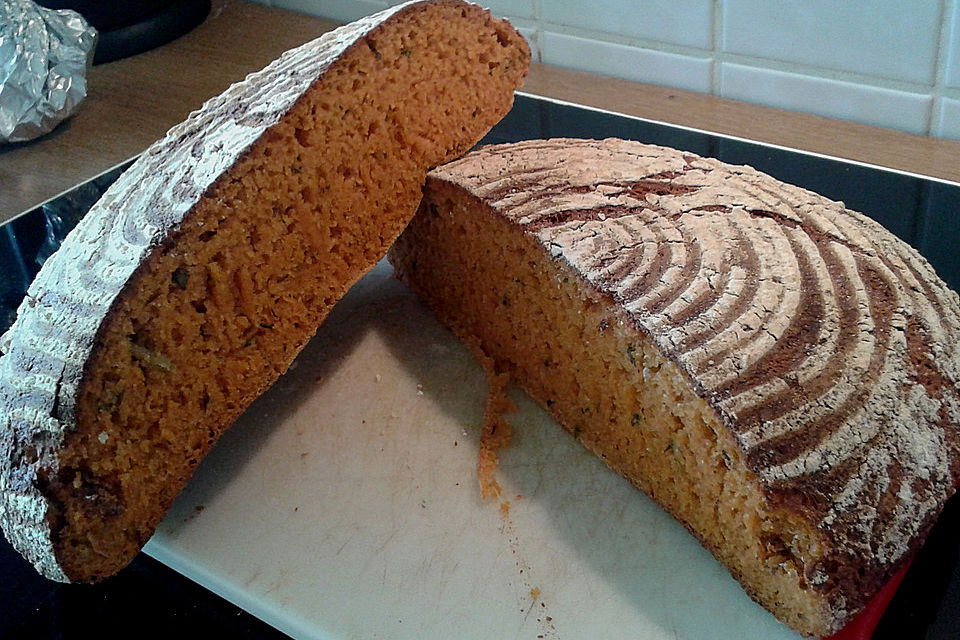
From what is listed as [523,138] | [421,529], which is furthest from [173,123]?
[421,529]

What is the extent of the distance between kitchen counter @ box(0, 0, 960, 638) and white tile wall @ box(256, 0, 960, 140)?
38mm

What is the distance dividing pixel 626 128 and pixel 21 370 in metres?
1.20

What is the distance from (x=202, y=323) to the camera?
116 centimetres

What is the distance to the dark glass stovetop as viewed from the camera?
992 millimetres

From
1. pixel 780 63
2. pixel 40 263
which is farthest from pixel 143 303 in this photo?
pixel 780 63

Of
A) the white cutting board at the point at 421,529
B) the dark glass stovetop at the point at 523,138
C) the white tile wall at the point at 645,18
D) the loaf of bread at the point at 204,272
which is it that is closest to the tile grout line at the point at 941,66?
the dark glass stovetop at the point at 523,138

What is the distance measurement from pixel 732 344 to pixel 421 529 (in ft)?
1.56

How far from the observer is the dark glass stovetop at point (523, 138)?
0.99 m

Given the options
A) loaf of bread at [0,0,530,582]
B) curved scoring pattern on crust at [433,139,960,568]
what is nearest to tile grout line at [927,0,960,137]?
curved scoring pattern on crust at [433,139,960,568]

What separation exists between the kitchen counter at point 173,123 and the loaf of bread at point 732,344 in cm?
15

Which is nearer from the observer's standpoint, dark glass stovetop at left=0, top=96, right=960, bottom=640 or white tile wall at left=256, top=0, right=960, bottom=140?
dark glass stovetop at left=0, top=96, right=960, bottom=640

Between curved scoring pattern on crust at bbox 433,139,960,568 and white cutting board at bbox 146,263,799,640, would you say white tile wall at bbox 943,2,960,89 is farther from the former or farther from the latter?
white cutting board at bbox 146,263,799,640

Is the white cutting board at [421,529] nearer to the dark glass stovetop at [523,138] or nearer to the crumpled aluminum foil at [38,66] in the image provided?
the dark glass stovetop at [523,138]

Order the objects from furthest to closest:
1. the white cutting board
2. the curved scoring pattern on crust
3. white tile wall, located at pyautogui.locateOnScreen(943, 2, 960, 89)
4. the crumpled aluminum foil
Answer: the crumpled aluminum foil, white tile wall, located at pyautogui.locateOnScreen(943, 2, 960, 89), the white cutting board, the curved scoring pattern on crust
